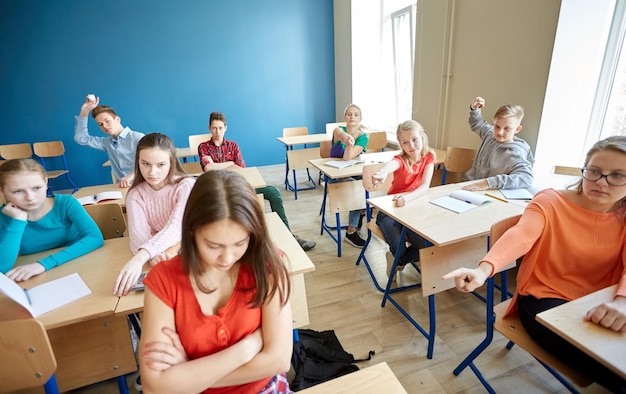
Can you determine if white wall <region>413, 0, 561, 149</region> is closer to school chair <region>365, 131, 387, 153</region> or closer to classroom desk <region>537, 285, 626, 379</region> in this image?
school chair <region>365, 131, 387, 153</region>

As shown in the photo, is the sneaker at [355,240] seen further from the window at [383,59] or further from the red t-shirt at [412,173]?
the window at [383,59]

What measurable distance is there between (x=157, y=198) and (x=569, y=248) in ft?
5.94

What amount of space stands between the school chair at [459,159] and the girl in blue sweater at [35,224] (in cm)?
271

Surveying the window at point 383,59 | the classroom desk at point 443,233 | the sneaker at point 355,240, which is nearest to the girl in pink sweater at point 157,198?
the classroom desk at point 443,233

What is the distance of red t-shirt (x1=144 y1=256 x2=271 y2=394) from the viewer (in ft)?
2.83

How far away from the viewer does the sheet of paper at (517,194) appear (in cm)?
200

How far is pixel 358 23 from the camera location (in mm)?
5039

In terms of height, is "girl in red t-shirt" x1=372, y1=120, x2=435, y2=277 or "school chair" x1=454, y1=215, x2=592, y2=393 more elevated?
"girl in red t-shirt" x1=372, y1=120, x2=435, y2=277

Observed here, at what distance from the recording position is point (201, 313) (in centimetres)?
87

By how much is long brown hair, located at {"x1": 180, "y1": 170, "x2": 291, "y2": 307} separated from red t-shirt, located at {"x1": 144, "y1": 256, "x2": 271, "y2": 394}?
37mm

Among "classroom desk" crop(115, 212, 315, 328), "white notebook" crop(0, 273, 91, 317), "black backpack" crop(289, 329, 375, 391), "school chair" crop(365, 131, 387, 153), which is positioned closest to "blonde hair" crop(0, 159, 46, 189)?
"white notebook" crop(0, 273, 91, 317)

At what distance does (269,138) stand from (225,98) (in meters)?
1.00

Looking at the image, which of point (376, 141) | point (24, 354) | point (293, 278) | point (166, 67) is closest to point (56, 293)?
point (24, 354)

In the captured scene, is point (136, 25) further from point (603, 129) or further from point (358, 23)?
point (603, 129)
